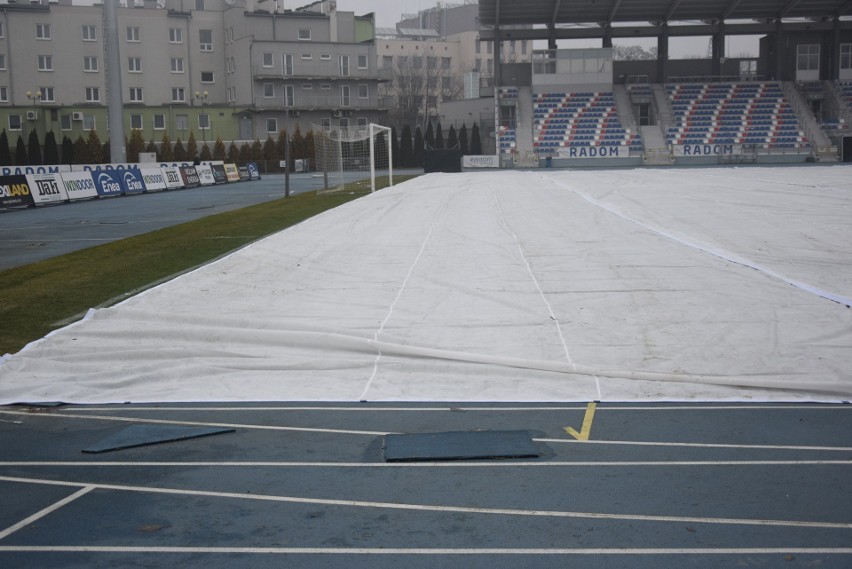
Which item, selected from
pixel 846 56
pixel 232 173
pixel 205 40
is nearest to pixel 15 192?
pixel 232 173

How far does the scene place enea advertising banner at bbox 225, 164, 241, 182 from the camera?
56.2 meters

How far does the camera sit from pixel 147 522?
19.2 feet

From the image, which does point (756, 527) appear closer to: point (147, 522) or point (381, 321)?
point (147, 522)

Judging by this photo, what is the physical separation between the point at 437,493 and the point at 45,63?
3149 inches

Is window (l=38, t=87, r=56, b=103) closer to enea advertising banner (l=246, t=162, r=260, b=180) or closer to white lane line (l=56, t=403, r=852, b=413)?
enea advertising banner (l=246, t=162, r=260, b=180)

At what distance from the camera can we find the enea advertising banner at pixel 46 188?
34.8 m

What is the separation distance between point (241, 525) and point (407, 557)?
1.16 metres

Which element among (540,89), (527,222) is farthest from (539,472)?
(540,89)

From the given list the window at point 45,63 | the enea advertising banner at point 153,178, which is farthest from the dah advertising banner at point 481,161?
the window at point 45,63

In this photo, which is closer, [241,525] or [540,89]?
[241,525]

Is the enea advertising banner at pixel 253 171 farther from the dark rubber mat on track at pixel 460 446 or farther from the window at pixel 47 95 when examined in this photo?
the dark rubber mat on track at pixel 460 446

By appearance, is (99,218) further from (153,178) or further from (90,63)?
(90,63)

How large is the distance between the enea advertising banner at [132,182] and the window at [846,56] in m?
48.1

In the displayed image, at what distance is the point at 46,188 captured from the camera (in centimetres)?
3569
